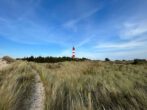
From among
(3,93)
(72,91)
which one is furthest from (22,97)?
(72,91)

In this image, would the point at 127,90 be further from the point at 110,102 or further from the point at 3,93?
the point at 3,93

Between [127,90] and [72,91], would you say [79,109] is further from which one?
[127,90]

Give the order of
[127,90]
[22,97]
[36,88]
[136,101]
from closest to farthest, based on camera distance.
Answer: [136,101], [22,97], [127,90], [36,88]

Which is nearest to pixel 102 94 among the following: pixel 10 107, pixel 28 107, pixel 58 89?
pixel 58 89

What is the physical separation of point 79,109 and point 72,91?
1.01m

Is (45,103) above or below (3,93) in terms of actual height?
below

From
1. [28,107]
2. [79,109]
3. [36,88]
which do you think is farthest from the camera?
[36,88]

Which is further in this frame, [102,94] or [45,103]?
[102,94]

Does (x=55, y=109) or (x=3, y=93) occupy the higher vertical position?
(x=3, y=93)

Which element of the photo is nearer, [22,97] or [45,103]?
[45,103]

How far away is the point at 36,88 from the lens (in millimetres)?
4000

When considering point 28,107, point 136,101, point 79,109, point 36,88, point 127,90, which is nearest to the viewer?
point 79,109

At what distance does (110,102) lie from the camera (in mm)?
3180

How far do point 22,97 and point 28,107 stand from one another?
0.51 meters
